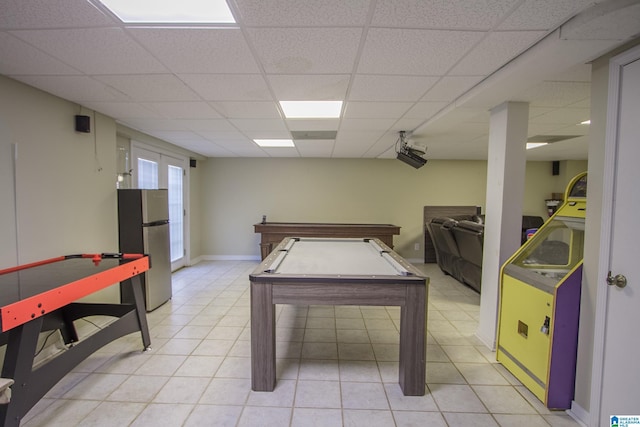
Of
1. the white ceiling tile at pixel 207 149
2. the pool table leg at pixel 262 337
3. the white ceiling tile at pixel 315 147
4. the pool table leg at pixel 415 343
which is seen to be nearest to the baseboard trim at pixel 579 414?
the pool table leg at pixel 415 343

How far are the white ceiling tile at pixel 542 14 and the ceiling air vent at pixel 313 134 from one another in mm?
2569

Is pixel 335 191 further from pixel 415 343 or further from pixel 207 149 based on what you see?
pixel 415 343

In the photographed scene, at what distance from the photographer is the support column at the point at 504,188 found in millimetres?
2564

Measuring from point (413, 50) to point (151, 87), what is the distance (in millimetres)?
2079

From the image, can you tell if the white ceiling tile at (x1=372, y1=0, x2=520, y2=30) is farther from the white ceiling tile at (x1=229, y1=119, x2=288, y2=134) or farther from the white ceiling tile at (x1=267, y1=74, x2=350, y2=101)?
the white ceiling tile at (x1=229, y1=119, x2=288, y2=134)

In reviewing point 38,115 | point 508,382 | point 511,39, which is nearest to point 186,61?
point 38,115

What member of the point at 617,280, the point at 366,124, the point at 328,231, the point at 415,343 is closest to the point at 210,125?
the point at 366,124

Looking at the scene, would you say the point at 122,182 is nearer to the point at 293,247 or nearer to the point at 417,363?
the point at 293,247

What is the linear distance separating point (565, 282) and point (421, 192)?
472 cm

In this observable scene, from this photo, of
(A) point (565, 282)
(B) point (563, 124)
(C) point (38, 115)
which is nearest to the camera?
(A) point (565, 282)

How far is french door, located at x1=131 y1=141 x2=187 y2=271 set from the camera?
4.22 metres

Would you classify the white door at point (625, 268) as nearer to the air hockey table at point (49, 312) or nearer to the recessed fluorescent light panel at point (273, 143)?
the air hockey table at point (49, 312)

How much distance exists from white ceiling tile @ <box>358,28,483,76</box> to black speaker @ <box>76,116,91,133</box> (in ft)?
8.98

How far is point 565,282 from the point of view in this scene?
185 cm
